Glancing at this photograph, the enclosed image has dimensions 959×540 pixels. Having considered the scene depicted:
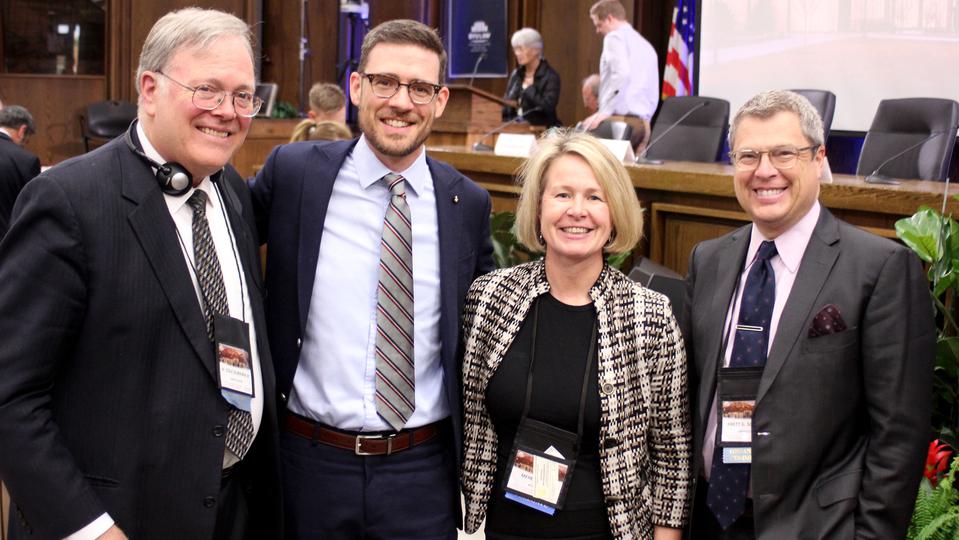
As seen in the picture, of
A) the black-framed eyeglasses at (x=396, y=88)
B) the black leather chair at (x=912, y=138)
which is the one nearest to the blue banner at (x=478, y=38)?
the black leather chair at (x=912, y=138)

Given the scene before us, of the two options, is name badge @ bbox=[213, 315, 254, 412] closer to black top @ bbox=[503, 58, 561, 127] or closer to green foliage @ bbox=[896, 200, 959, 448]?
green foliage @ bbox=[896, 200, 959, 448]

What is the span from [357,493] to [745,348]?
850 millimetres

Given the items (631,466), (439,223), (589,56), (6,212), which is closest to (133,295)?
(439,223)

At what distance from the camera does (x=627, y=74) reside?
26.9 ft

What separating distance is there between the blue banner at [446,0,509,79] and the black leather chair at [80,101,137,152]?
3637 mm

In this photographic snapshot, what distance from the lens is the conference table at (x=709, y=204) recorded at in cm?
366

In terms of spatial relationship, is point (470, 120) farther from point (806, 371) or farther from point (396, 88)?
point (806, 371)

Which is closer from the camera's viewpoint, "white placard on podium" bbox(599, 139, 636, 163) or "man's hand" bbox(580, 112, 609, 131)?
"white placard on podium" bbox(599, 139, 636, 163)

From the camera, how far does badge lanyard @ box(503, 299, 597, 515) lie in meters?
1.99

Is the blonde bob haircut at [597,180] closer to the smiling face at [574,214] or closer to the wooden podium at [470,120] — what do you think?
the smiling face at [574,214]

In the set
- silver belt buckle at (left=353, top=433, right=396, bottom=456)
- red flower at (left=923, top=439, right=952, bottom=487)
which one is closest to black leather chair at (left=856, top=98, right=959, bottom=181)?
red flower at (left=923, top=439, right=952, bottom=487)

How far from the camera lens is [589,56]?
10.6m

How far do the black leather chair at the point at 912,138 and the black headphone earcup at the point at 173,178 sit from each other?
457 centimetres

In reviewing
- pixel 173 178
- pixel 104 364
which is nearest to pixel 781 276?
pixel 173 178
